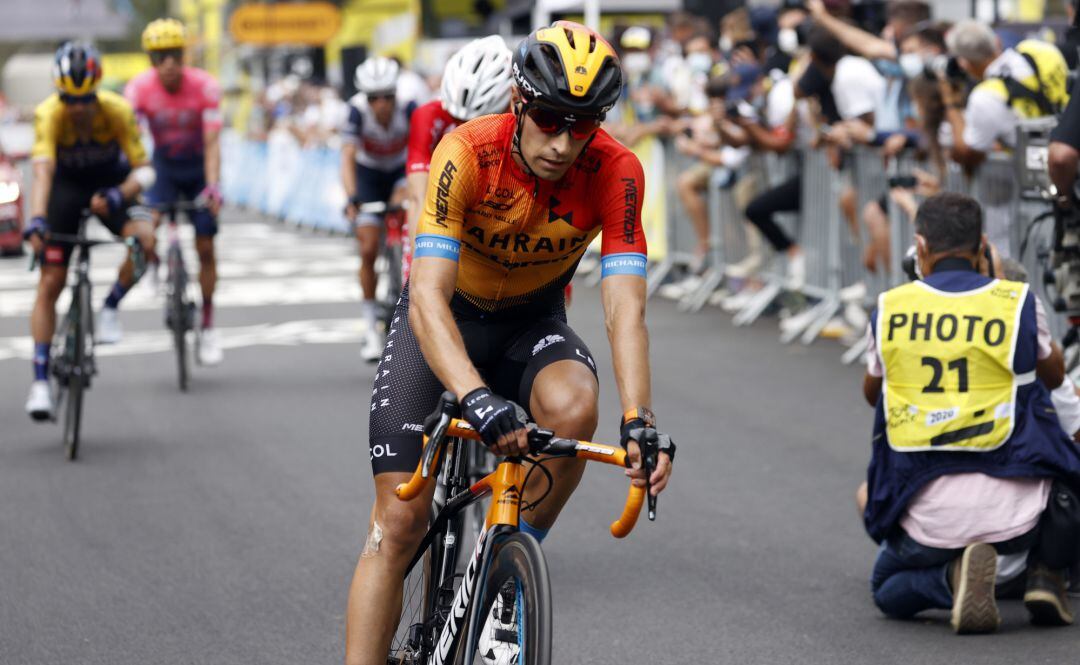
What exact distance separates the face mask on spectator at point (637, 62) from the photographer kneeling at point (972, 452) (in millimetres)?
12458

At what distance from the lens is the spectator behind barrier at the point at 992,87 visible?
32.1 ft

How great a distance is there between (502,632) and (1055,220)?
5.01 m

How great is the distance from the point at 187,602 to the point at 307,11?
1367 inches

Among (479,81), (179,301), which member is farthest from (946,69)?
(179,301)

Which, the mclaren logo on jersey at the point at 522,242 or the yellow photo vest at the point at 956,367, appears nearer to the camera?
the mclaren logo on jersey at the point at 522,242

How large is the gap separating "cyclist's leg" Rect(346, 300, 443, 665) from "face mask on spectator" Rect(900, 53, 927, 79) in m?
8.06

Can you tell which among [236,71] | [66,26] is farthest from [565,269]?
[66,26]

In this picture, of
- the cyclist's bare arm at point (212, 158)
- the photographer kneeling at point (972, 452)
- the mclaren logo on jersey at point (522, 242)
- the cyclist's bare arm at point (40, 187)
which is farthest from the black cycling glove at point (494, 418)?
the cyclist's bare arm at point (212, 158)

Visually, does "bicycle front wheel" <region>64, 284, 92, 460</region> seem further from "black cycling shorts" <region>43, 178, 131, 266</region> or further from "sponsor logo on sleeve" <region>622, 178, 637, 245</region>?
"sponsor logo on sleeve" <region>622, 178, 637, 245</region>

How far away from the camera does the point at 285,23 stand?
1531 inches

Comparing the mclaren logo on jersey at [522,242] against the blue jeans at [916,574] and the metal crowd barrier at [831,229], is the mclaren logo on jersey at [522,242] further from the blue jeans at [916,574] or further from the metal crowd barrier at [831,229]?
the metal crowd barrier at [831,229]

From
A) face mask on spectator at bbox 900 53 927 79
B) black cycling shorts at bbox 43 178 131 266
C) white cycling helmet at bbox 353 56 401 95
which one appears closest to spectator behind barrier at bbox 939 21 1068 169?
face mask on spectator at bbox 900 53 927 79

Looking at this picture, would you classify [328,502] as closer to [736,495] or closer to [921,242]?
[736,495]

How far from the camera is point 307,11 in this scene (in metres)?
40.0
